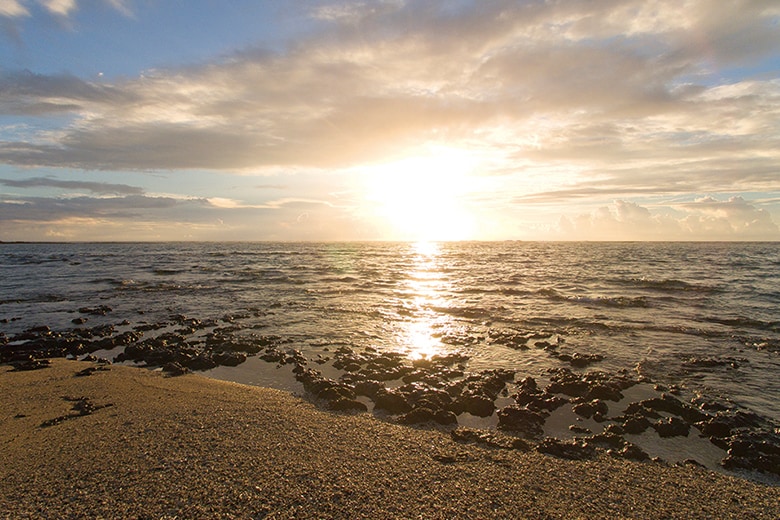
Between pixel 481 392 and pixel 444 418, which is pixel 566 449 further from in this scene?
pixel 481 392

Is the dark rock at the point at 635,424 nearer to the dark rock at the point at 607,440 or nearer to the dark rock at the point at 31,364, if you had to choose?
the dark rock at the point at 607,440

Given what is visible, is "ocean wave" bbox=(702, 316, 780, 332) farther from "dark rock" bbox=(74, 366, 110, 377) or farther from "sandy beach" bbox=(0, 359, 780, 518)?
"dark rock" bbox=(74, 366, 110, 377)

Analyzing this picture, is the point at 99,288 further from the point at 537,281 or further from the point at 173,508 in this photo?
the point at 537,281

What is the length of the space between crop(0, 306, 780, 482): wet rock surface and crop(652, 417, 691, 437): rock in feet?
0.07

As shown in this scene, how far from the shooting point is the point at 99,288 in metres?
34.5

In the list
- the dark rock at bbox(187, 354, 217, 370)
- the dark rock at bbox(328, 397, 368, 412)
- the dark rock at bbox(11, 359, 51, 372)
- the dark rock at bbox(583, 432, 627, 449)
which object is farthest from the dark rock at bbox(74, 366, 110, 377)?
the dark rock at bbox(583, 432, 627, 449)

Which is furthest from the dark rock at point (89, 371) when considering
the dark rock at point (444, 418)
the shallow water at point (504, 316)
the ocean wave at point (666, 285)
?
the ocean wave at point (666, 285)

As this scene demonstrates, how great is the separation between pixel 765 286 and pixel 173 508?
4465 cm

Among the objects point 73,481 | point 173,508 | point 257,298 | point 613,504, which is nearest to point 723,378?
point 613,504

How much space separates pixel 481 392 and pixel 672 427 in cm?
422

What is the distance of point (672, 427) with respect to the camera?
29.6 ft

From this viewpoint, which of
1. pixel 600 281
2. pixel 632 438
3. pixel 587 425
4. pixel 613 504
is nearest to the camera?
pixel 613 504

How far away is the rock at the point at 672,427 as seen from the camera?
887 centimetres

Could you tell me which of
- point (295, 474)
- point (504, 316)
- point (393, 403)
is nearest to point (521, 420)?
point (393, 403)
